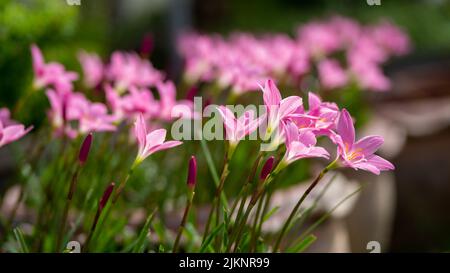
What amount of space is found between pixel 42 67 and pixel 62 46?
2.13 metres

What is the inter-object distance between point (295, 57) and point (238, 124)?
104 cm

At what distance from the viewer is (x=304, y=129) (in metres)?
0.96

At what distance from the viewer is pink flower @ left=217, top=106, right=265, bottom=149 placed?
98cm

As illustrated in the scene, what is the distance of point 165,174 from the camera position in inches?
78.8

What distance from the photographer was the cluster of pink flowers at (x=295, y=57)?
6.07ft

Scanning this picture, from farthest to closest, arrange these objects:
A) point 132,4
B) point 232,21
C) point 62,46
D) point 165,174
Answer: point 232,21, point 132,4, point 62,46, point 165,174

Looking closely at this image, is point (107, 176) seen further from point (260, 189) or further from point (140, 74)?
point (260, 189)

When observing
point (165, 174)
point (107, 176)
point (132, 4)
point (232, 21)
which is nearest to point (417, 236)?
point (165, 174)

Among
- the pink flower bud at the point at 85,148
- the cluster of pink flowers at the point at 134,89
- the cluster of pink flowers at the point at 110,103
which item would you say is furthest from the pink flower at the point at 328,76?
the pink flower bud at the point at 85,148

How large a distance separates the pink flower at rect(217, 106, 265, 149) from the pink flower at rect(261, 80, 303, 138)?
21mm

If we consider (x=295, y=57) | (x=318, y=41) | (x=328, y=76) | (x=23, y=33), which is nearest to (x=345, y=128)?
(x=295, y=57)

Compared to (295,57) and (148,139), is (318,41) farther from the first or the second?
(148,139)

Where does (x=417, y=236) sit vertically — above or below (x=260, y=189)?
below
